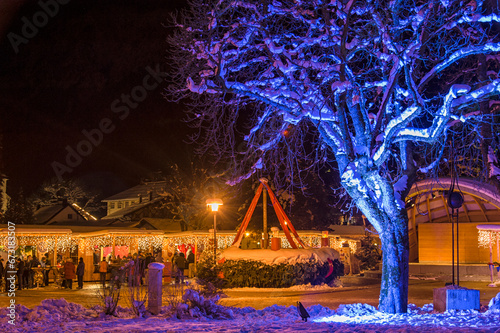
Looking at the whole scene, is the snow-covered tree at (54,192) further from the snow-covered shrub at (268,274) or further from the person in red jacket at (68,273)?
the snow-covered shrub at (268,274)

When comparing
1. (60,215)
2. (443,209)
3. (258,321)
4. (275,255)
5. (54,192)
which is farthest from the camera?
(54,192)

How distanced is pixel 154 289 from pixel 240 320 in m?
2.29

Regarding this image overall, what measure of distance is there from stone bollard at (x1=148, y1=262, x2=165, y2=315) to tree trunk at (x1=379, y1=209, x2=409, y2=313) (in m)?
5.51

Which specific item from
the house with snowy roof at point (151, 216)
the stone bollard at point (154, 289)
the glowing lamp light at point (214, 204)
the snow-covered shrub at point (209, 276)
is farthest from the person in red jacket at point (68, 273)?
the house with snowy roof at point (151, 216)

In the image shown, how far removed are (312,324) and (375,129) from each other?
5.16m

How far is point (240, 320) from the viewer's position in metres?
11.7

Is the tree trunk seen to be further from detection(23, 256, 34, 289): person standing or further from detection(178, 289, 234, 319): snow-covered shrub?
detection(23, 256, 34, 289): person standing

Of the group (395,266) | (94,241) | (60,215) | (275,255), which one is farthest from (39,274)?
(60,215)

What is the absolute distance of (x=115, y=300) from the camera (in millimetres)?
11758

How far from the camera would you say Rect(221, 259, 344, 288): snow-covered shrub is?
21797mm

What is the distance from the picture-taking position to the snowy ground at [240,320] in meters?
9.63

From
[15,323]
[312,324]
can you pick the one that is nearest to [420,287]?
[312,324]

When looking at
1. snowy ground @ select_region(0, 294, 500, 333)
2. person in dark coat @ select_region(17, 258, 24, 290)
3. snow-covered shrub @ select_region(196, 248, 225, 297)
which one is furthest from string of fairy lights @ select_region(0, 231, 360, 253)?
snowy ground @ select_region(0, 294, 500, 333)

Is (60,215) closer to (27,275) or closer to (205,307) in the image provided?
(27,275)
